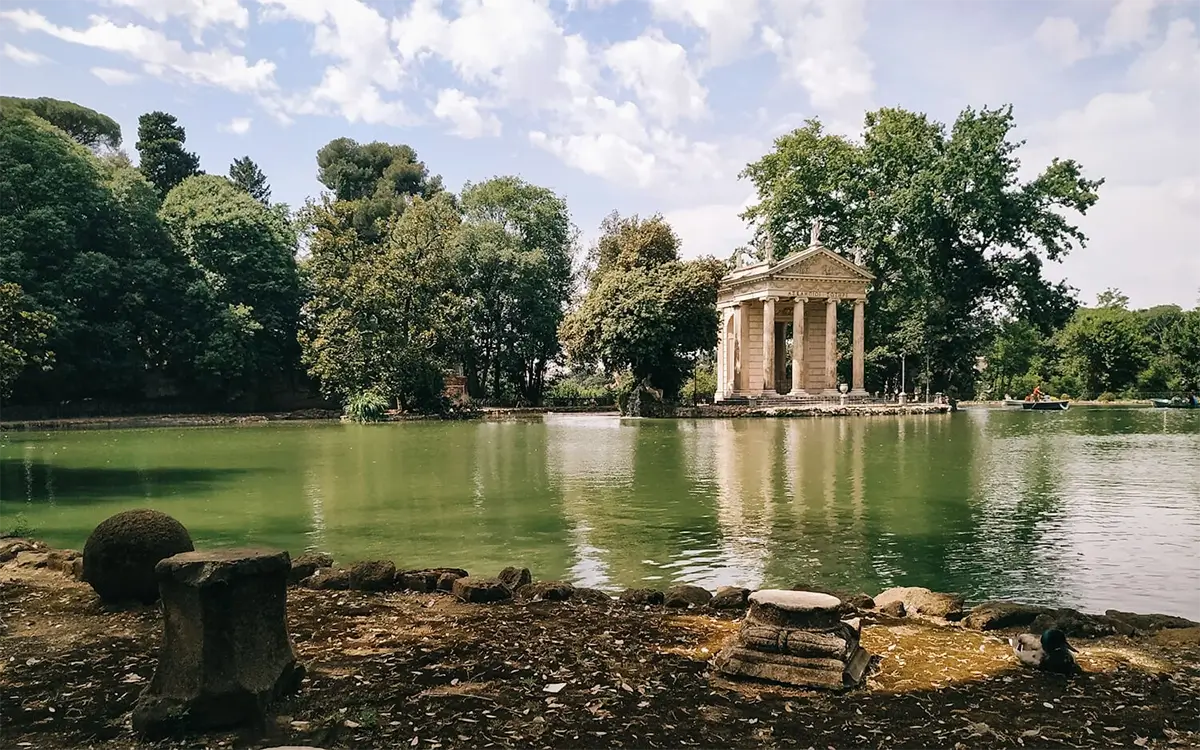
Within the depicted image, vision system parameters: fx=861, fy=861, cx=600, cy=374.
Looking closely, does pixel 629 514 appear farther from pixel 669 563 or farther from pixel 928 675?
pixel 928 675

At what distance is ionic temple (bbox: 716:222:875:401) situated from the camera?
2079 inches

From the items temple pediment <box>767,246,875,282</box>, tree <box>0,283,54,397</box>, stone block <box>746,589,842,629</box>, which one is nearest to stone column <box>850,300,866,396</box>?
temple pediment <box>767,246,875,282</box>

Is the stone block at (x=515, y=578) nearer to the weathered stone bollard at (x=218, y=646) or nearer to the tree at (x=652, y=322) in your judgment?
the weathered stone bollard at (x=218, y=646)

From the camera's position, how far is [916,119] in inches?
2325

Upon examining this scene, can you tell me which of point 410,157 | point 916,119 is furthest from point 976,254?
point 410,157

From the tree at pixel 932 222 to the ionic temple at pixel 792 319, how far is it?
11.5ft

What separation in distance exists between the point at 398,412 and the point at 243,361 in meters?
10.6

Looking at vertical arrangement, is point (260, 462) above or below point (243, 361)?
below

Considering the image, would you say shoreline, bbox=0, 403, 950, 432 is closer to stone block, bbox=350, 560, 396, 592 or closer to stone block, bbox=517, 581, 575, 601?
stone block, bbox=350, 560, 396, 592

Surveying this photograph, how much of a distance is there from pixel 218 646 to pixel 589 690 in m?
2.38

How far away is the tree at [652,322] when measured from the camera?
45000 mm

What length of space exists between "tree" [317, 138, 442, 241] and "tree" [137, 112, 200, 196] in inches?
518

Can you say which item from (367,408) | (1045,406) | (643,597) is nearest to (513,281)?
(367,408)

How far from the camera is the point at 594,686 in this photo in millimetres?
5902
